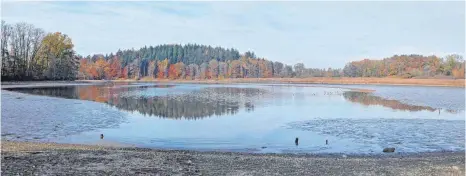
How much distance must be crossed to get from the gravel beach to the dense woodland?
68897 mm

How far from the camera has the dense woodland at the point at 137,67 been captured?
276 feet

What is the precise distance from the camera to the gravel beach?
1016 cm

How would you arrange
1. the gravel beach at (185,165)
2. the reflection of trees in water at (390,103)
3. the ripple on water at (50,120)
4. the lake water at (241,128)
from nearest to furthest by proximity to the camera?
the gravel beach at (185,165) < the lake water at (241,128) < the ripple on water at (50,120) < the reflection of trees in water at (390,103)

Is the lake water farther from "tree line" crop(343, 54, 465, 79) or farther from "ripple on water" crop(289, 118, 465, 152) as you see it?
"tree line" crop(343, 54, 465, 79)

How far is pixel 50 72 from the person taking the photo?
3573 inches

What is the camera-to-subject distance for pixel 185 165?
11.3 m

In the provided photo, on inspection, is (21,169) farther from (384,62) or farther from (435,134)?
(384,62)

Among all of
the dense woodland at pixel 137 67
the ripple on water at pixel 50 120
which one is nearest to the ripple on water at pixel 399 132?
the ripple on water at pixel 50 120

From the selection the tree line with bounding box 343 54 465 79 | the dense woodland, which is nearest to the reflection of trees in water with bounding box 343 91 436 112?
the dense woodland

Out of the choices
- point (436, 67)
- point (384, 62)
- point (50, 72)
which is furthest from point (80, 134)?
point (384, 62)

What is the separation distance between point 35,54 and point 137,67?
90.9m

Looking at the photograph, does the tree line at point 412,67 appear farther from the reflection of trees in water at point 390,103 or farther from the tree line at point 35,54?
the tree line at point 35,54

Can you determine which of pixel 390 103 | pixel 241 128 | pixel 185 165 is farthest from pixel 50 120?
pixel 390 103

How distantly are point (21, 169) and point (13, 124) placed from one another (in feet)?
45.9
